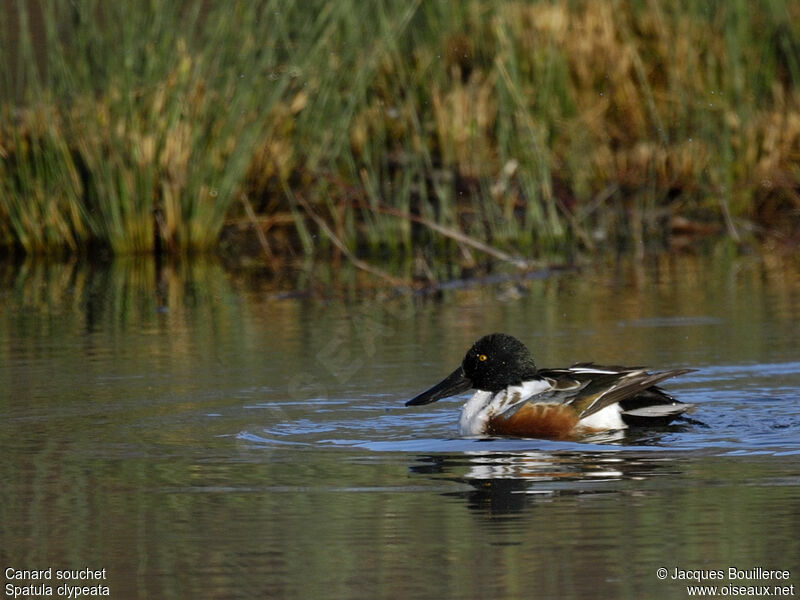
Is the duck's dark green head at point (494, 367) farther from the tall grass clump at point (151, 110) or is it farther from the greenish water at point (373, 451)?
the tall grass clump at point (151, 110)

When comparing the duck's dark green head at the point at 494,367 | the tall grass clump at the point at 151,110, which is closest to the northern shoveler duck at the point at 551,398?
the duck's dark green head at the point at 494,367

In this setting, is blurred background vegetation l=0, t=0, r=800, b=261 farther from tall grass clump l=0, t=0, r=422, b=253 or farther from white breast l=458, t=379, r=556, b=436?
white breast l=458, t=379, r=556, b=436

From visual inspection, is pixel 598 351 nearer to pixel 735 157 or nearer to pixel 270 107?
pixel 270 107

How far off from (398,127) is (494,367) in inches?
292

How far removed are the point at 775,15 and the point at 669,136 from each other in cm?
126

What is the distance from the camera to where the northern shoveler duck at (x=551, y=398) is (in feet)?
22.2

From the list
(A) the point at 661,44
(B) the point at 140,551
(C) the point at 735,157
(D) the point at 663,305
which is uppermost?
(A) the point at 661,44

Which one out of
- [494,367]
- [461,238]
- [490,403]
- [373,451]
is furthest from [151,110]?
[373,451]

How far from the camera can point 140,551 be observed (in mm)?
4969

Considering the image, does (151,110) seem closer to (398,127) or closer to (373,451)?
(398,127)

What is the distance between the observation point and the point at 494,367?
7254 mm

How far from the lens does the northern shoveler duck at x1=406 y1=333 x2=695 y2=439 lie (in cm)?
677

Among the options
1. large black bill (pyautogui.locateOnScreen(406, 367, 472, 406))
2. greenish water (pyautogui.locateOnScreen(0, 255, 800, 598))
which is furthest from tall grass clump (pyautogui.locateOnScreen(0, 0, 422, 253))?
large black bill (pyautogui.locateOnScreen(406, 367, 472, 406))

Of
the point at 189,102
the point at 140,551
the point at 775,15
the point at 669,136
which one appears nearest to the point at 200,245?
the point at 189,102
